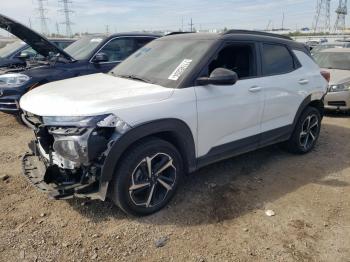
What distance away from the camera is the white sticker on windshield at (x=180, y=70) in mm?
3482

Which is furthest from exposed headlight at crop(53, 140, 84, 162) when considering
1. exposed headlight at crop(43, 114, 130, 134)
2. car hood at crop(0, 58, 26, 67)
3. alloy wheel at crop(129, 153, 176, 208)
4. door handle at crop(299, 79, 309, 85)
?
car hood at crop(0, 58, 26, 67)

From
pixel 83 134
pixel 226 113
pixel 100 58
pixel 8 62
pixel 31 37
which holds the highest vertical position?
pixel 31 37

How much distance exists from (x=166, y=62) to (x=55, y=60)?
3494 mm

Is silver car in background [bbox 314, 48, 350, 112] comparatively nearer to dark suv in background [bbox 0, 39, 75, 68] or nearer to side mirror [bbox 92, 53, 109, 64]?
side mirror [bbox 92, 53, 109, 64]

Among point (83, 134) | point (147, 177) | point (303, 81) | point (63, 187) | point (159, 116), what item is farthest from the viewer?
point (303, 81)

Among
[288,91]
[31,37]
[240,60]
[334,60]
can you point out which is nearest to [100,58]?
[31,37]

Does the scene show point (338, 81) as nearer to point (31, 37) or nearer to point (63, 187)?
point (31, 37)

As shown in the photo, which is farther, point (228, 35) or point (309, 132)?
point (309, 132)

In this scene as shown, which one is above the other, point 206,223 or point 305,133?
point 305,133

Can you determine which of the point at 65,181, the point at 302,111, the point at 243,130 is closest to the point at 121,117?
the point at 65,181

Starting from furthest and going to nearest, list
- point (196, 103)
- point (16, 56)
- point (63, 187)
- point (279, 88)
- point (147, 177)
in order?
point (16, 56)
point (279, 88)
point (196, 103)
point (147, 177)
point (63, 187)

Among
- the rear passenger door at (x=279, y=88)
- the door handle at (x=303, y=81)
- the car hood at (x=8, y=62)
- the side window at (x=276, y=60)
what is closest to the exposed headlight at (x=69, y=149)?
the rear passenger door at (x=279, y=88)

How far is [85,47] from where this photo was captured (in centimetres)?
708

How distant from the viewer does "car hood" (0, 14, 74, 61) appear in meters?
6.00
